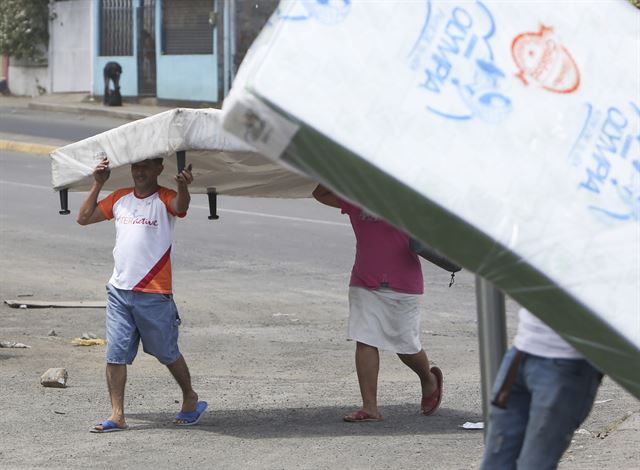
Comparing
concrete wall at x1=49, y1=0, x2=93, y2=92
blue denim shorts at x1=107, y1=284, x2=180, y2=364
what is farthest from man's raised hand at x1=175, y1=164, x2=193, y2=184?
→ concrete wall at x1=49, y1=0, x2=93, y2=92

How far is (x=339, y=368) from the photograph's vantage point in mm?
10039

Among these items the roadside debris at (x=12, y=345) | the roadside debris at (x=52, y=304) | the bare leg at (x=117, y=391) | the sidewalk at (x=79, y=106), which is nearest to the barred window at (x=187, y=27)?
the sidewalk at (x=79, y=106)

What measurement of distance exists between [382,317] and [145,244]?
1.52 meters

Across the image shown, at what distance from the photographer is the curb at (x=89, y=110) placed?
111 ft

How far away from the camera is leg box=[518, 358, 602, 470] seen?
4629 millimetres

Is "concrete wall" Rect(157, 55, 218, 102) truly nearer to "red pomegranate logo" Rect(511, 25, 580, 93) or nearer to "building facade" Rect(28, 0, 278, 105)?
"building facade" Rect(28, 0, 278, 105)

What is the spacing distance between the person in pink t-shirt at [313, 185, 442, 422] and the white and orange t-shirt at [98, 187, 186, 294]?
1021mm

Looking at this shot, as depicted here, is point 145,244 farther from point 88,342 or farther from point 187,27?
point 187,27

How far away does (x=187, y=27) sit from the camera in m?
36.8

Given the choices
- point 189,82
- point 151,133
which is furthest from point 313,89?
point 189,82

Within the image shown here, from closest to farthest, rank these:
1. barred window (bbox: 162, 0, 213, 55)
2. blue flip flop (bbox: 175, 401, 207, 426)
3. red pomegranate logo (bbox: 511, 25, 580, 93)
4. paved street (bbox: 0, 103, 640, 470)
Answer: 1. red pomegranate logo (bbox: 511, 25, 580, 93)
2. paved street (bbox: 0, 103, 640, 470)
3. blue flip flop (bbox: 175, 401, 207, 426)
4. barred window (bbox: 162, 0, 213, 55)

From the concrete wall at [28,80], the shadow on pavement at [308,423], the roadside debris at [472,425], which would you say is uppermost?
the roadside debris at [472,425]

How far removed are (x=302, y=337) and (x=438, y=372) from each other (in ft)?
8.70

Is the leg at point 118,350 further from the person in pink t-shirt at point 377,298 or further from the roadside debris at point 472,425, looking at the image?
the roadside debris at point 472,425
